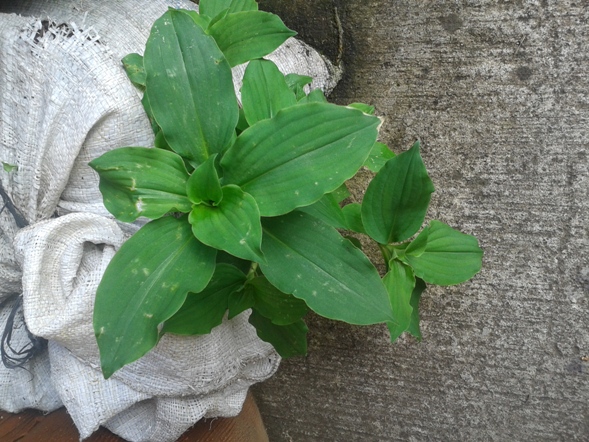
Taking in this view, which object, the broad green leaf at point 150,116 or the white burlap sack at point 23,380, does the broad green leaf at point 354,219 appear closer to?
the broad green leaf at point 150,116

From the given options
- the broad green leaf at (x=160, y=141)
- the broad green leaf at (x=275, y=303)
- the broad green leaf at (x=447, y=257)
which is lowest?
the broad green leaf at (x=447, y=257)

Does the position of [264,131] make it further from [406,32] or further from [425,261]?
[406,32]

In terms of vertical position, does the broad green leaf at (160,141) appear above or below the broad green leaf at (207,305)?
above

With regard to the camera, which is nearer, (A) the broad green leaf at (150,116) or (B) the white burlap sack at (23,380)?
(A) the broad green leaf at (150,116)

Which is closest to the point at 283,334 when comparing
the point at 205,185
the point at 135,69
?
the point at 205,185

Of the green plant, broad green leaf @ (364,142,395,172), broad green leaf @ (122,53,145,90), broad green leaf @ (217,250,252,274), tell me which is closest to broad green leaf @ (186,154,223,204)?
the green plant

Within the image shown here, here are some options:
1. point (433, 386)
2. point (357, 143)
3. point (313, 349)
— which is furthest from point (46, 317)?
point (433, 386)

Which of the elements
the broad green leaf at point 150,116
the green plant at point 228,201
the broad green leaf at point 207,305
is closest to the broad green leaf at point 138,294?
the green plant at point 228,201
